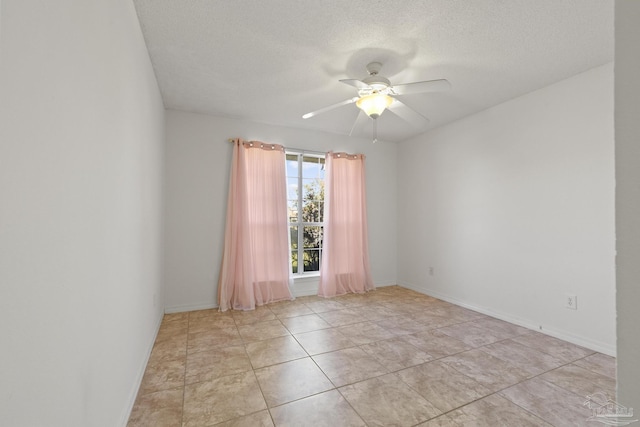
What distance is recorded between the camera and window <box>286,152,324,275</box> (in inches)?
165

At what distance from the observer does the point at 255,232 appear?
3.73 m

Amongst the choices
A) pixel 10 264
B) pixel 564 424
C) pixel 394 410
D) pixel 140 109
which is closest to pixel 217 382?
pixel 394 410

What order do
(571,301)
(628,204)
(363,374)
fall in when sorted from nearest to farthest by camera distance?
(628,204) < (363,374) < (571,301)

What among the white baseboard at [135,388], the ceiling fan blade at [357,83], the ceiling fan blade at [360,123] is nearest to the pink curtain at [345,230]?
the ceiling fan blade at [360,123]

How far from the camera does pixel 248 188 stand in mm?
3711

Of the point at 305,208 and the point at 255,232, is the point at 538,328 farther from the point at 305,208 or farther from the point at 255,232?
the point at 255,232

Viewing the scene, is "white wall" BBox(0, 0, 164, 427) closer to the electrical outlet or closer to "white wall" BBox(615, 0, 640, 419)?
"white wall" BBox(615, 0, 640, 419)

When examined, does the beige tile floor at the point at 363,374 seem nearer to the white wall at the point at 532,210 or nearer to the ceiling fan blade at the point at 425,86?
the white wall at the point at 532,210

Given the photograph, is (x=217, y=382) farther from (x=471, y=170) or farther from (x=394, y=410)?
(x=471, y=170)

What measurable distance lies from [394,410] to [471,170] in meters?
3.01

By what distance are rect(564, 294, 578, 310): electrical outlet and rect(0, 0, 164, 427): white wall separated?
3.63 meters

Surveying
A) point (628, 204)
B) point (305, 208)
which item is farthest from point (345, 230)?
point (628, 204)

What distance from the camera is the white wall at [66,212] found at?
2.02 ft

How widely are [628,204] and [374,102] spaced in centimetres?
214
